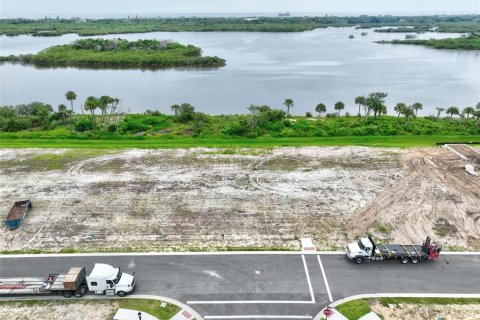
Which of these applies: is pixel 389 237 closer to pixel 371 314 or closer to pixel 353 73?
pixel 371 314

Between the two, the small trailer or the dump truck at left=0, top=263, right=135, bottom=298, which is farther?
the small trailer

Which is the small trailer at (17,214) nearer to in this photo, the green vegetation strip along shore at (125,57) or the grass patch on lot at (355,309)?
the grass patch on lot at (355,309)

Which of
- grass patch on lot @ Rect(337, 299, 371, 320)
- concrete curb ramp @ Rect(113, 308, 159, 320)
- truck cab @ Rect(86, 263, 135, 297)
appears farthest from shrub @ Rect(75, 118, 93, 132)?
grass patch on lot @ Rect(337, 299, 371, 320)

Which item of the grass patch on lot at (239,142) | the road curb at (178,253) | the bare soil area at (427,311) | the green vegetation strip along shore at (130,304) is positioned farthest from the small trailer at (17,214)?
the bare soil area at (427,311)

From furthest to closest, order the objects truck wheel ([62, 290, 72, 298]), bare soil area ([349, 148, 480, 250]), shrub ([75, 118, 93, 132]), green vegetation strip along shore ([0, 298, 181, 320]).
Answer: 1. shrub ([75, 118, 93, 132])
2. bare soil area ([349, 148, 480, 250])
3. truck wheel ([62, 290, 72, 298])
4. green vegetation strip along shore ([0, 298, 181, 320])

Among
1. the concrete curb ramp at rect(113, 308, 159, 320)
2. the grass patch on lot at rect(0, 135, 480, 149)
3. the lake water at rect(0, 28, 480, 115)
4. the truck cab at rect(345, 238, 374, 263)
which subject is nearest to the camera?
the concrete curb ramp at rect(113, 308, 159, 320)

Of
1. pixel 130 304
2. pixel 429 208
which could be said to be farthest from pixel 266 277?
pixel 429 208

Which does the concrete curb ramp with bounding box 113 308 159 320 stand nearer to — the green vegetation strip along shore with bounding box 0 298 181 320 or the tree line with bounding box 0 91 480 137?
the green vegetation strip along shore with bounding box 0 298 181 320
